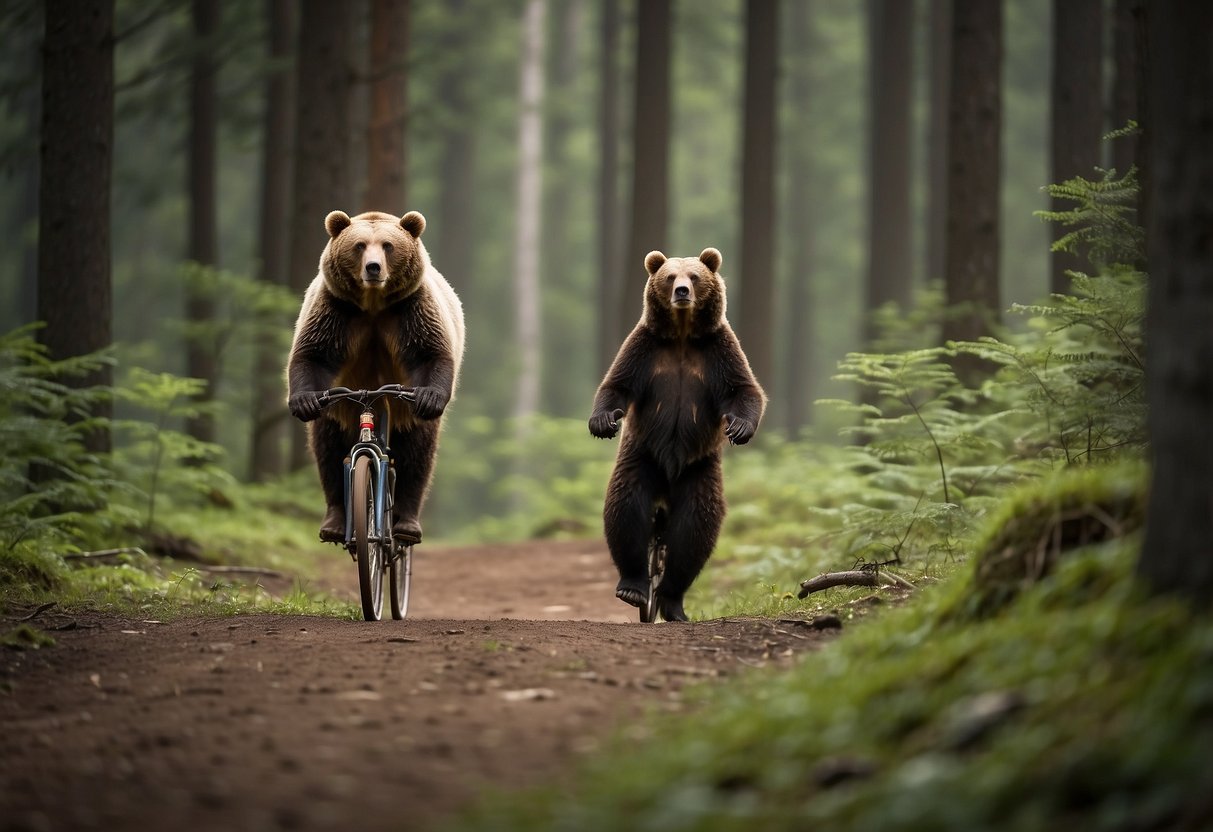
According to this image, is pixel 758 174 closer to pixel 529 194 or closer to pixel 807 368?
pixel 807 368

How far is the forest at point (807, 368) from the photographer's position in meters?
3.74

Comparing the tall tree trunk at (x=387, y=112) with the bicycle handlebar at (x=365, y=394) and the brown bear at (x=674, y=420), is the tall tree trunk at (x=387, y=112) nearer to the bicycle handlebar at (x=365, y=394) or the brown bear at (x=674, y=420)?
the brown bear at (x=674, y=420)

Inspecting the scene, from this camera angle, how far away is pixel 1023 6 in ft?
124

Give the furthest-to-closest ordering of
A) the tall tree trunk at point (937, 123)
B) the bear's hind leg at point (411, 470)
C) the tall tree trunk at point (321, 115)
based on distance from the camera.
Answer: the tall tree trunk at point (937, 123)
the tall tree trunk at point (321, 115)
the bear's hind leg at point (411, 470)

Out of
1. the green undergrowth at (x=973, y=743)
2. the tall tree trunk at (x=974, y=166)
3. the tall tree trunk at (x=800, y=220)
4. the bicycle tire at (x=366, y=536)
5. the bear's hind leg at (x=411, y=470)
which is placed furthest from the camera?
the tall tree trunk at (x=800, y=220)

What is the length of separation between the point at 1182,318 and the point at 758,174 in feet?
57.0

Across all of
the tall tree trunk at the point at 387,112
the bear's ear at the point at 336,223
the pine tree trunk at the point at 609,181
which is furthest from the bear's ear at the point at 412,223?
the pine tree trunk at the point at 609,181

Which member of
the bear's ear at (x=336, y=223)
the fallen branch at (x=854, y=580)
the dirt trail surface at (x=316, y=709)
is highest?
the bear's ear at (x=336, y=223)

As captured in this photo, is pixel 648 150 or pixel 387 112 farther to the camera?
pixel 648 150

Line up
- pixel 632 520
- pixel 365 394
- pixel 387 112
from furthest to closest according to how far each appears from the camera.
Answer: pixel 387 112
pixel 632 520
pixel 365 394

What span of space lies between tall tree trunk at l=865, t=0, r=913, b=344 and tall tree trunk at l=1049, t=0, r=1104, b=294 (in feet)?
23.4

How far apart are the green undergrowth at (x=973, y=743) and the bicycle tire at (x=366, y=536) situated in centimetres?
353

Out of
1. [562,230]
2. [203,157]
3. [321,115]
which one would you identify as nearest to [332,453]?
[321,115]

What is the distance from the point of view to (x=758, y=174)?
21.0 m
